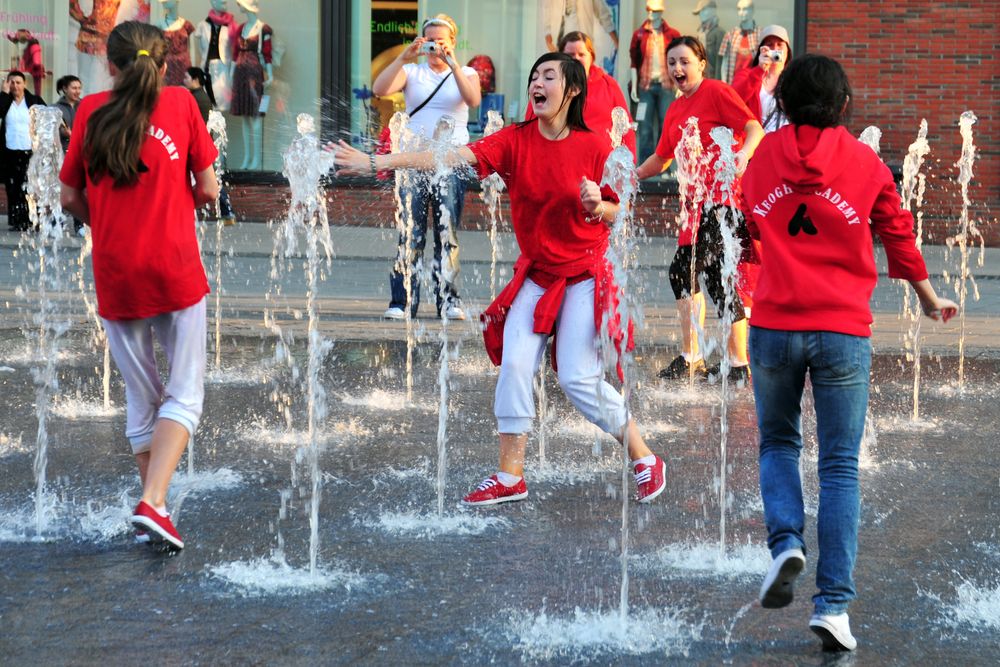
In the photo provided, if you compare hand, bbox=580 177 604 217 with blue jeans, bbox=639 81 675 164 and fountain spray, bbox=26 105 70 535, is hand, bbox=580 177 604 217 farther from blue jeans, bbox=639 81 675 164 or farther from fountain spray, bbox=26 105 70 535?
blue jeans, bbox=639 81 675 164

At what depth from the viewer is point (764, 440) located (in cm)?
443

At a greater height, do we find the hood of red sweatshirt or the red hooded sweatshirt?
the hood of red sweatshirt

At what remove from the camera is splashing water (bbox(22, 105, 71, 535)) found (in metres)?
6.18

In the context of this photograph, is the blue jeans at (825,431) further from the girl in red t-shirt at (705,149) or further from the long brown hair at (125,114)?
the girl in red t-shirt at (705,149)

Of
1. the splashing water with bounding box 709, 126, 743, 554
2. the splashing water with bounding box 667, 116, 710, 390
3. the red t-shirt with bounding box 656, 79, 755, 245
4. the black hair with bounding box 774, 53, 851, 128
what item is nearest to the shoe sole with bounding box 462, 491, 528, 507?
the splashing water with bounding box 709, 126, 743, 554

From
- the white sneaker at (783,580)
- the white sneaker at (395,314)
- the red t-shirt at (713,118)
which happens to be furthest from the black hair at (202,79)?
the white sneaker at (783,580)

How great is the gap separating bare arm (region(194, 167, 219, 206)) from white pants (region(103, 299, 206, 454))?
351mm

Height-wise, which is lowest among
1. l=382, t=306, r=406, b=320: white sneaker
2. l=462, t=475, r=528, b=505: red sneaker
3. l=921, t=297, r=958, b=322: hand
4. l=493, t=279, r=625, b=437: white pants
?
l=462, t=475, r=528, b=505: red sneaker

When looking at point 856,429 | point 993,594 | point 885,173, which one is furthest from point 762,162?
point 993,594

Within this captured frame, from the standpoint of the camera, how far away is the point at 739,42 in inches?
733

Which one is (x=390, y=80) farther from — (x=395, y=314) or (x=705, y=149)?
(x=705, y=149)

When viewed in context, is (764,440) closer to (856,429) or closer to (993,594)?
(856,429)

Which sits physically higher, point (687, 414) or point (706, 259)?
point (706, 259)

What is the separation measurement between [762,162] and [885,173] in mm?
342
